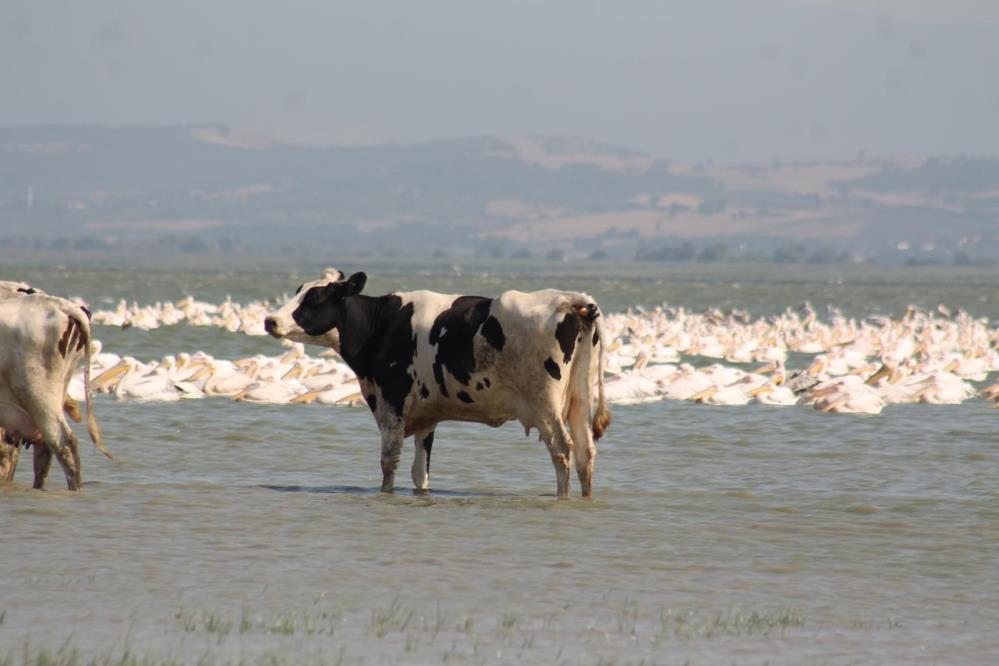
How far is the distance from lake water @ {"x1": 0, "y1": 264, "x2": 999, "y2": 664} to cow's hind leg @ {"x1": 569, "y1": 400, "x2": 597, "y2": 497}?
0.23 m

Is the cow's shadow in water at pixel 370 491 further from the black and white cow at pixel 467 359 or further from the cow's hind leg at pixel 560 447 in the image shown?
the cow's hind leg at pixel 560 447

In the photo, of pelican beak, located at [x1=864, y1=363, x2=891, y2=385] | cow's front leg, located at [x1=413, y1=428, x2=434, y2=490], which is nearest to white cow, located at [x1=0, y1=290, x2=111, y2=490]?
cow's front leg, located at [x1=413, y1=428, x2=434, y2=490]

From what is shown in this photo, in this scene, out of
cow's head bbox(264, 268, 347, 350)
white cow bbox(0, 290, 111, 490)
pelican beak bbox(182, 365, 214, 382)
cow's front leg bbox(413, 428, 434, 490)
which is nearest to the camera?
white cow bbox(0, 290, 111, 490)

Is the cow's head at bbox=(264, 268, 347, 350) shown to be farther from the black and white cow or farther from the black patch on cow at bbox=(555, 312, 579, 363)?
the black patch on cow at bbox=(555, 312, 579, 363)

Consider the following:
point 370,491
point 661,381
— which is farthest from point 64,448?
point 661,381

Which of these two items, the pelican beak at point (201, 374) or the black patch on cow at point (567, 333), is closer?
the black patch on cow at point (567, 333)

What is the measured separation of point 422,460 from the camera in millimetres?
14195

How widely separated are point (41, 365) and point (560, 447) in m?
4.14

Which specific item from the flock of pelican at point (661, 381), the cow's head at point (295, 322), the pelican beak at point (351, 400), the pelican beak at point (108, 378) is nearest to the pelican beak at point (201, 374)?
the flock of pelican at point (661, 381)

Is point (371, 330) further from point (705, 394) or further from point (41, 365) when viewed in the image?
point (705, 394)

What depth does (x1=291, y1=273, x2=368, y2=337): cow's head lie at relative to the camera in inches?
574

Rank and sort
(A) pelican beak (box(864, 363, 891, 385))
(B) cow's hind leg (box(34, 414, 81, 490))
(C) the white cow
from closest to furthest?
(C) the white cow, (B) cow's hind leg (box(34, 414, 81, 490)), (A) pelican beak (box(864, 363, 891, 385))

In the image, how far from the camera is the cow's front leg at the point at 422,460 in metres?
14.1

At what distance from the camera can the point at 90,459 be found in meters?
15.9
